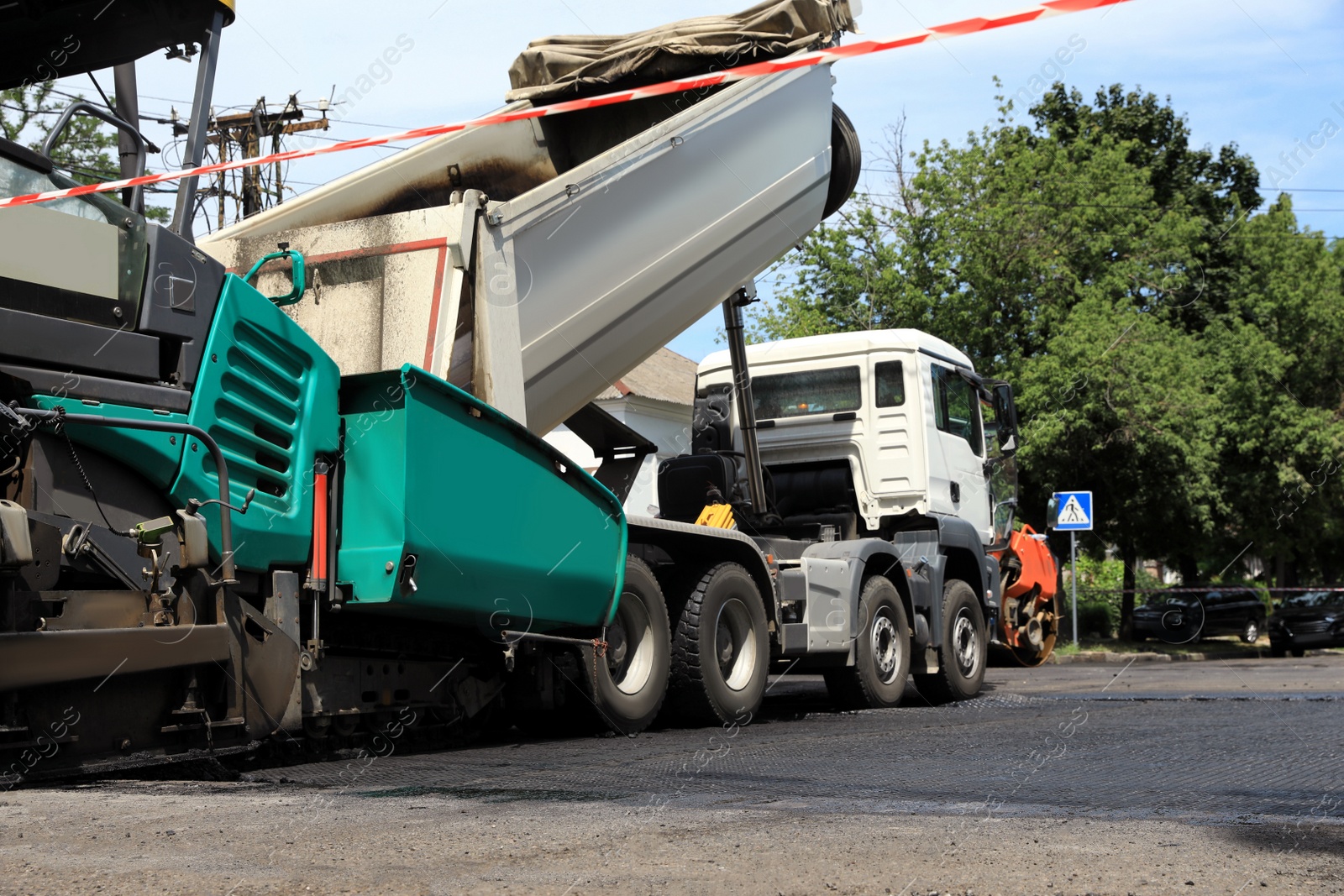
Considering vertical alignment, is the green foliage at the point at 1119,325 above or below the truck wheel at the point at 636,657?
above

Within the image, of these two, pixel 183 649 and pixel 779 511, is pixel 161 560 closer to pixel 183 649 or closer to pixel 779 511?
pixel 183 649

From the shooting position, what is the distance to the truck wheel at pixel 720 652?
8.53m

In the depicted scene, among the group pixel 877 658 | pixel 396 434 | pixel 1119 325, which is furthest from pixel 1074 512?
pixel 396 434

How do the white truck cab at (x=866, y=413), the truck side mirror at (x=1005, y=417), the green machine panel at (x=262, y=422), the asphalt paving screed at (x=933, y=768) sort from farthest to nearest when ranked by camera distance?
the truck side mirror at (x=1005, y=417)
the white truck cab at (x=866, y=413)
the green machine panel at (x=262, y=422)
the asphalt paving screed at (x=933, y=768)

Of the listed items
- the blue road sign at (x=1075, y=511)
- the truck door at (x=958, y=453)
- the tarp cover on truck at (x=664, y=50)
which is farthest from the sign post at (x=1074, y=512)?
the tarp cover on truck at (x=664, y=50)

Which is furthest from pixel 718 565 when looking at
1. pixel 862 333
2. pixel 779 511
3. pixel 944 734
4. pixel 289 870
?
pixel 289 870

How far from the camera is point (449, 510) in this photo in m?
6.24

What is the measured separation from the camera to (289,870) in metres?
3.51

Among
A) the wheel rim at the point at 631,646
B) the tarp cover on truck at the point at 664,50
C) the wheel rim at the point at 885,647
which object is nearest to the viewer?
the wheel rim at the point at 631,646

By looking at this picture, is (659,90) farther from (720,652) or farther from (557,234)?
(720,652)

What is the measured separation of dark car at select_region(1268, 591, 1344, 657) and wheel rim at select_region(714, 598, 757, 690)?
18.6m

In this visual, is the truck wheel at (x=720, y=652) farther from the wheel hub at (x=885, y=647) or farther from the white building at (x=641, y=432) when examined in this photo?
the wheel hub at (x=885, y=647)

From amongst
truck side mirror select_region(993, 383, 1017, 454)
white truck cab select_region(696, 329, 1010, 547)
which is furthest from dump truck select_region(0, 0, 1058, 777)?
truck side mirror select_region(993, 383, 1017, 454)

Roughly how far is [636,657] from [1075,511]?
14.2m
